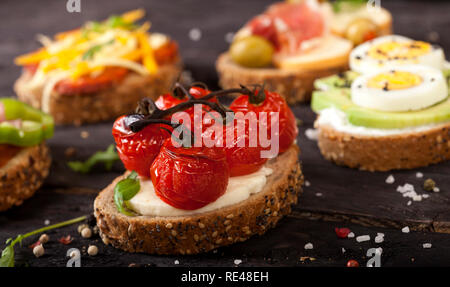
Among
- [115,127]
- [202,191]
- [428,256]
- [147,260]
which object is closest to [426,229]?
[428,256]

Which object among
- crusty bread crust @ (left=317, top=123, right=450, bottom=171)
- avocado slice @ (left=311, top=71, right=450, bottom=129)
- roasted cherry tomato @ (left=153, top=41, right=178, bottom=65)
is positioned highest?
roasted cherry tomato @ (left=153, top=41, right=178, bottom=65)

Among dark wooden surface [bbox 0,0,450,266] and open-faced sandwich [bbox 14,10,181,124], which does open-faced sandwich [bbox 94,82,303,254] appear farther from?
open-faced sandwich [bbox 14,10,181,124]

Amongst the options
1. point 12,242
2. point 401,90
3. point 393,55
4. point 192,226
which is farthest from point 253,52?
point 12,242

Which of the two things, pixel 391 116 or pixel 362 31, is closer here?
pixel 391 116

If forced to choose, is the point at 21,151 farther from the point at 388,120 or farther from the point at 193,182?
the point at 388,120

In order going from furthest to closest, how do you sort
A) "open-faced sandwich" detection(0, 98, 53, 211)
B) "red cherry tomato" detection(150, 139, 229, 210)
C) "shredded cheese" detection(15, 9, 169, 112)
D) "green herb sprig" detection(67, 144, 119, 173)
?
"shredded cheese" detection(15, 9, 169, 112), "green herb sprig" detection(67, 144, 119, 173), "open-faced sandwich" detection(0, 98, 53, 211), "red cherry tomato" detection(150, 139, 229, 210)

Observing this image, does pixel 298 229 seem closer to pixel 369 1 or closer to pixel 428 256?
pixel 428 256

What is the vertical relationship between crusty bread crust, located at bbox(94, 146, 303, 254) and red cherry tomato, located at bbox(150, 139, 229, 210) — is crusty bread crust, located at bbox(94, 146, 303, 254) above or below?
below

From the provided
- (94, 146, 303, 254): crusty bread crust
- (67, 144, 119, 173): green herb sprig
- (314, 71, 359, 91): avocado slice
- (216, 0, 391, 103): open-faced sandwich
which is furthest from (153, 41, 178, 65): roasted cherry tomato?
(94, 146, 303, 254): crusty bread crust
